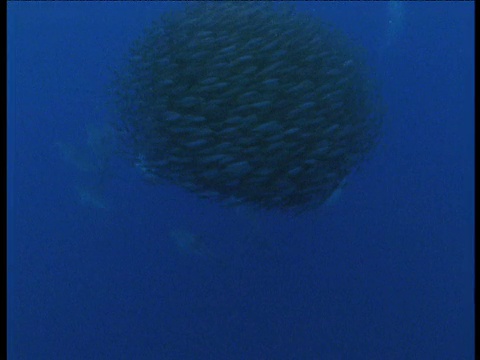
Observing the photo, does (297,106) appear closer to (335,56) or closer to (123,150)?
(335,56)

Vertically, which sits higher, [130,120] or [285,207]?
[130,120]

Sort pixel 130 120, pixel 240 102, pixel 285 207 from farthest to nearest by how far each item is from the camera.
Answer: pixel 285 207 < pixel 130 120 < pixel 240 102

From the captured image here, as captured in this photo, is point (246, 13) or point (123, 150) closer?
point (246, 13)

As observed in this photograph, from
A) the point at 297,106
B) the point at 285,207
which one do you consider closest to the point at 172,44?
the point at 297,106

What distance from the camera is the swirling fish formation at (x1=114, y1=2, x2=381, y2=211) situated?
1.17 metres

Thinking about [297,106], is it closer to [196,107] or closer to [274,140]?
[274,140]

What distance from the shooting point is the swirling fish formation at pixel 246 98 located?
3.84 ft

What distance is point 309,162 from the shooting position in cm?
122

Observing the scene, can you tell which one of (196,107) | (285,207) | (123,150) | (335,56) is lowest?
(285,207)

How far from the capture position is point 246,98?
1.16m

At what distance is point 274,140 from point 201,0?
36cm

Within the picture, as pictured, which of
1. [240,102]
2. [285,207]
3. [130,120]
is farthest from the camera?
[285,207]

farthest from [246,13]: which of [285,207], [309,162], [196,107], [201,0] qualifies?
[285,207]

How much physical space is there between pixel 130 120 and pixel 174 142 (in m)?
0.13
